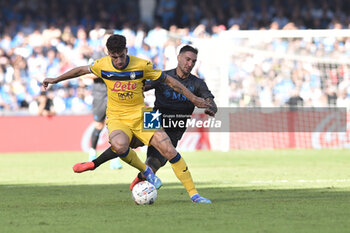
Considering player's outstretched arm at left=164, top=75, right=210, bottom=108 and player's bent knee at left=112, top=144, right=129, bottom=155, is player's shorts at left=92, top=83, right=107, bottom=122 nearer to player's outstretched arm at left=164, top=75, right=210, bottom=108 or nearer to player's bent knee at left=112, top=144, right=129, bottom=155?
player's bent knee at left=112, top=144, right=129, bottom=155

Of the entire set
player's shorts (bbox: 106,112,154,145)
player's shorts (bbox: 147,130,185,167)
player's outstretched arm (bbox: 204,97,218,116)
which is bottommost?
player's shorts (bbox: 147,130,185,167)

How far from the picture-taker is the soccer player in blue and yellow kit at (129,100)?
8281mm

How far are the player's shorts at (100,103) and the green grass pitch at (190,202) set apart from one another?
3.67ft

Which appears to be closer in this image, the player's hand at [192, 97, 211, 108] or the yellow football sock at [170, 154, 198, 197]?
the player's hand at [192, 97, 211, 108]

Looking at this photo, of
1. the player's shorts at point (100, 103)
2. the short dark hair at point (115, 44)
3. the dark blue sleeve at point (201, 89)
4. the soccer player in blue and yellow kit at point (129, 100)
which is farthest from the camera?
the player's shorts at point (100, 103)

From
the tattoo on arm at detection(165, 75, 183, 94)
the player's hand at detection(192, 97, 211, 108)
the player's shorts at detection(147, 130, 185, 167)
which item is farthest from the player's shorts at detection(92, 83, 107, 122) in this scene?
the player's hand at detection(192, 97, 211, 108)

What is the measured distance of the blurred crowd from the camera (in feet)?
68.6

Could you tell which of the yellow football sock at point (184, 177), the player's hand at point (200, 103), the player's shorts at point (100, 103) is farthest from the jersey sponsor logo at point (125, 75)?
the player's shorts at point (100, 103)

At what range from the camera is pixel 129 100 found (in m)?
8.58

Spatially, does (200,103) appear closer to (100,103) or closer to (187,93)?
(187,93)

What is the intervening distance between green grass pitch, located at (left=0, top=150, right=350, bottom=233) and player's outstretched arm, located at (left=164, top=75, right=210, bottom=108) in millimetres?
1136

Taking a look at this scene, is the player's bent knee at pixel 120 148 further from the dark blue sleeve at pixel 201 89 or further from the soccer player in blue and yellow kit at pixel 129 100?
the dark blue sleeve at pixel 201 89

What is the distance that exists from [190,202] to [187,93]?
1267 mm

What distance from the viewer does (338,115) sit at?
66.1ft
